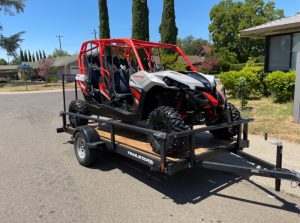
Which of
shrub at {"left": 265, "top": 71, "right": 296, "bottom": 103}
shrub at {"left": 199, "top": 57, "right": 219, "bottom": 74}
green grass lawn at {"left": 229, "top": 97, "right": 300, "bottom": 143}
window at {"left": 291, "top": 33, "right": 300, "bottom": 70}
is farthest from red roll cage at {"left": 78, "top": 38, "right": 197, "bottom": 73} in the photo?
shrub at {"left": 199, "top": 57, "right": 219, "bottom": 74}

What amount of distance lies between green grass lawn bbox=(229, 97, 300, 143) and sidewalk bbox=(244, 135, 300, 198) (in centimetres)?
48

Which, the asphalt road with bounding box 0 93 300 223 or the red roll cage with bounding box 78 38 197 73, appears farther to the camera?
the red roll cage with bounding box 78 38 197 73

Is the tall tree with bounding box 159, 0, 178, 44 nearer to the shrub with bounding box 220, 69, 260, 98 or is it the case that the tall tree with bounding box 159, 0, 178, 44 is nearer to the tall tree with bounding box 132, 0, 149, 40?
the tall tree with bounding box 132, 0, 149, 40

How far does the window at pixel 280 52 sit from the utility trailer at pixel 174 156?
32.7 ft

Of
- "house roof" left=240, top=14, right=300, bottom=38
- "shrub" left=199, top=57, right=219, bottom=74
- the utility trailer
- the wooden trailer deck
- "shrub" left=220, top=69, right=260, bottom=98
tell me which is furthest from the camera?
"shrub" left=199, top=57, right=219, bottom=74

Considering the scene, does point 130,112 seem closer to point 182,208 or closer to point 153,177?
point 153,177

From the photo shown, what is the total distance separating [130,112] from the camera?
17.5ft

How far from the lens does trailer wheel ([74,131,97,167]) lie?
16.7 feet

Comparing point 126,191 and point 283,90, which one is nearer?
point 126,191

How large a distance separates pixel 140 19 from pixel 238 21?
843 inches

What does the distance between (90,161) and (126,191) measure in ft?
3.98

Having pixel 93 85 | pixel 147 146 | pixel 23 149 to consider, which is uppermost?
pixel 93 85

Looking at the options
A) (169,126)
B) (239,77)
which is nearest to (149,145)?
(169,126)

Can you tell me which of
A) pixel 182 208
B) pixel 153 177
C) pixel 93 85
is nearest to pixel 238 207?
pixel 182 208
